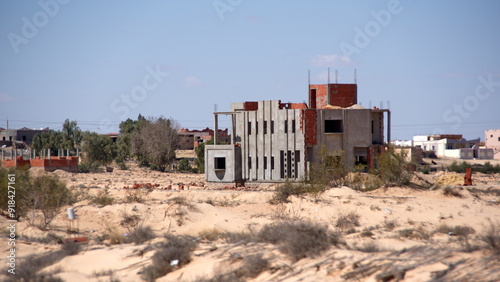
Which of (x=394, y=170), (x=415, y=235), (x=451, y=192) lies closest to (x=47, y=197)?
(x=415, y=235)

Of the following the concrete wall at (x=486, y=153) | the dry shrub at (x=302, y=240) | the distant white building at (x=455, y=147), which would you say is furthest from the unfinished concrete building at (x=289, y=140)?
the concrete wall at (x=486, y=153)

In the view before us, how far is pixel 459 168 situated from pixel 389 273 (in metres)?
58.1

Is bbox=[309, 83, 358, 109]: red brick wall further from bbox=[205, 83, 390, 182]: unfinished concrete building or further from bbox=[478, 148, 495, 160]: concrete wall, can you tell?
bbox=[478, 148, 495, 160]: concrete wall

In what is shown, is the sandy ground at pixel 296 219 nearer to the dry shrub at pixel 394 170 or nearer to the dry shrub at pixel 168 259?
the dry shrub at pixel 168 259

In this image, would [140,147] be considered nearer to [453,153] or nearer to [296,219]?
[453,153]

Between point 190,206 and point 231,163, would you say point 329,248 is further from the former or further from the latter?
point 231,163

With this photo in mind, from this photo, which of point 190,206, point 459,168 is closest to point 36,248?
point 190,206

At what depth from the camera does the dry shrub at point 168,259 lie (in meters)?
12.9

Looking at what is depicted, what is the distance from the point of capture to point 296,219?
20.5 meters

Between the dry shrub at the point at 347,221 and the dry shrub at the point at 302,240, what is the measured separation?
7913 mm

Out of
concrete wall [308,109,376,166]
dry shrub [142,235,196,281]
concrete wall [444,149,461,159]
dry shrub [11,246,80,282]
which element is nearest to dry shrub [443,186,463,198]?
concrete wall [308,109,376,166]

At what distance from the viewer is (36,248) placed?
16.2 m

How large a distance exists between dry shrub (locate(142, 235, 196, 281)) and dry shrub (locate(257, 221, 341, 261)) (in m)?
2.16

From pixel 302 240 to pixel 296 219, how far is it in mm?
7829
